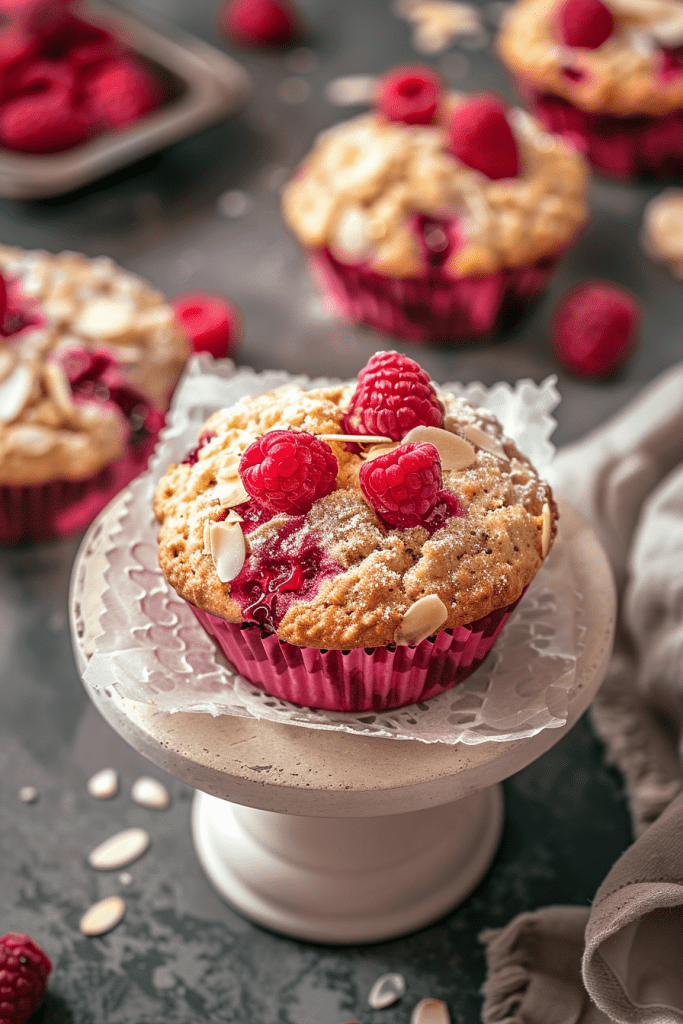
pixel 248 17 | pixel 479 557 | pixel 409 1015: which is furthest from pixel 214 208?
pixel 409 1015

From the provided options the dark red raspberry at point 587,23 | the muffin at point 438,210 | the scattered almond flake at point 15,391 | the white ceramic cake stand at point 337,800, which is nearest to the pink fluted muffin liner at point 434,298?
the muffin at point 438,210

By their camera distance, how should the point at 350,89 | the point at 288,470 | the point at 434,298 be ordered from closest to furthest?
the point at 288,470
the point at 434,298
the point at 350,89

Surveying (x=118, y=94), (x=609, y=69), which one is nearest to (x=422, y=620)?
(x=609, y=69)

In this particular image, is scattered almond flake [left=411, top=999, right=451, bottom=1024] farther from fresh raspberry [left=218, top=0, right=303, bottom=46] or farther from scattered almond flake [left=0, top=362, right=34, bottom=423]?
fresh raspberry [left=218, top=0, right=303, bottom=46]

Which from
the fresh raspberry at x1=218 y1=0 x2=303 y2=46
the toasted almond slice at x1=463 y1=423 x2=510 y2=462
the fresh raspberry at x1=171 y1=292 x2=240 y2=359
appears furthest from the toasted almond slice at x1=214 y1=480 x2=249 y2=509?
the fresh raspberry at x1=218 y1=0 x2=303 y2=46

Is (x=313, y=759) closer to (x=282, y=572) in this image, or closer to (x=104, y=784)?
(x=282, y=572)

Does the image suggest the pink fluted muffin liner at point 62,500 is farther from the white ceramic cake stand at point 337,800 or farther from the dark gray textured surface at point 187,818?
the white ceramic cake stand at point 337,800

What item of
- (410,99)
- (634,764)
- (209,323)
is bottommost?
(634,764)
